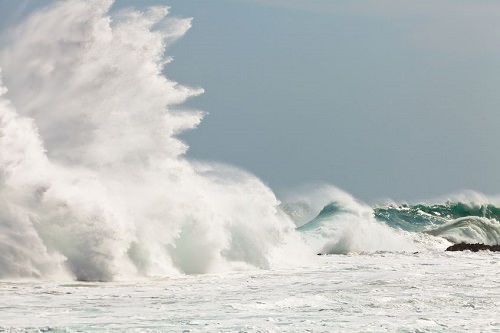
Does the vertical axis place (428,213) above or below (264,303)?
above

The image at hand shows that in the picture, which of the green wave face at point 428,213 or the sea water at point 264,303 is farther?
the green wave face at point 428,213

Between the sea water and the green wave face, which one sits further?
the green wave face

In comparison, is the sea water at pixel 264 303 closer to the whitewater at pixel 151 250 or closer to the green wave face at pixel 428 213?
the whitewater at pixel 151 250

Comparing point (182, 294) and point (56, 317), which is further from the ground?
point (182, 294)

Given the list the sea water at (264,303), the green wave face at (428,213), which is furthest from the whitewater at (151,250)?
the green wave face at (428,213)

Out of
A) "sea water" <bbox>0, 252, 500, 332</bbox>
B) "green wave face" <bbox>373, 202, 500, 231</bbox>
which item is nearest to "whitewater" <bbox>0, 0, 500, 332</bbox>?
"sea water" <bbox>0, 252, 500, 332</bbox>

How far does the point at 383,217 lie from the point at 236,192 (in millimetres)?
30175

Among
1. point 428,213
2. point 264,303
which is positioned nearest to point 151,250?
point 264,303

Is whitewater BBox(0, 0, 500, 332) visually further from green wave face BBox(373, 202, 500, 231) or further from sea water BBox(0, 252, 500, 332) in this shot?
green wave face BBox(373, 202, 500, 231)

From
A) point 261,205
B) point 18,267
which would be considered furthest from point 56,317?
point 261,205

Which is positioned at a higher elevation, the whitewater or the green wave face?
the green wave face

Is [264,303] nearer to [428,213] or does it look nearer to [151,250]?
[151,250]

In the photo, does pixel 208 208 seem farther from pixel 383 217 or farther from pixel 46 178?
pixel 383 217

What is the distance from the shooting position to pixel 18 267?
18969 millimetres
